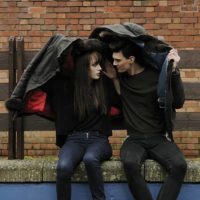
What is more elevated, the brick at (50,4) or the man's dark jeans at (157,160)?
the brick at (50,4)

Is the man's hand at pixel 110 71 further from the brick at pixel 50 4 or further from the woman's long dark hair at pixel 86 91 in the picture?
the brick at pixel 50 4

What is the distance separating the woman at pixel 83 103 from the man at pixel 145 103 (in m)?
0.15

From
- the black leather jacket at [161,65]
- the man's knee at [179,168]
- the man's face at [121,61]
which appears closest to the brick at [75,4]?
the black leather jacket at [161,65]

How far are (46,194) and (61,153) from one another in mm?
401

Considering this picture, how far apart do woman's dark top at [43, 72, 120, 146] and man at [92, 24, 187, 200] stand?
179 mm

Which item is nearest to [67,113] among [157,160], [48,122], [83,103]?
[83,103]

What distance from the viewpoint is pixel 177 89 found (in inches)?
170

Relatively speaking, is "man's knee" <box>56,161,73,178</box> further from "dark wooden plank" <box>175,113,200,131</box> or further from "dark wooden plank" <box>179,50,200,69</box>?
"dark wooden plank" <box>179,50,200,69</box>

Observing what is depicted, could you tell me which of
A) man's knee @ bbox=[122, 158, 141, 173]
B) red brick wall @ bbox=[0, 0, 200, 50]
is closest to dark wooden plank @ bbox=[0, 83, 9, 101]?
man's knee @ bbox=[122, 158, 141, 173]

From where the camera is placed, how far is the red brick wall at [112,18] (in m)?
6.58

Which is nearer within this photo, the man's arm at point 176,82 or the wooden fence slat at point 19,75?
the man's arm at point 176,82

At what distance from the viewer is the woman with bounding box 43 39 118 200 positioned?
4461 millimetres

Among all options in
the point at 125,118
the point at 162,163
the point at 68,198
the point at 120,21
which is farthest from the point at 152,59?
the point at 120,21

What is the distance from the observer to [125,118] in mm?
4555
